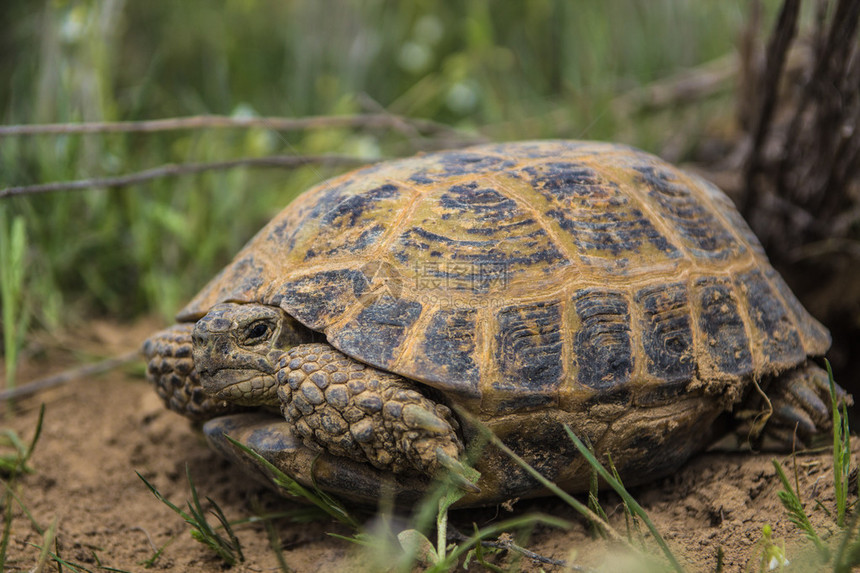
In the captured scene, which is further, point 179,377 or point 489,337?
point 179,377

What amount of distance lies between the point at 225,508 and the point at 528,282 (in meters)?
1.27

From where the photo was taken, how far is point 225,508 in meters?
2.27

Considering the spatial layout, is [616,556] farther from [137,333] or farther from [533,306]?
[137,333]

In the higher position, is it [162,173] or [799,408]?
[162,173]

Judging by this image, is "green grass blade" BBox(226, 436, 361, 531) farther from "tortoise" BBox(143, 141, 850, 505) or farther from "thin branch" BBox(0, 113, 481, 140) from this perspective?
"thin branch" BBox(0, 113, 481, 140)

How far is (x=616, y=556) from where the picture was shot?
1.64 m

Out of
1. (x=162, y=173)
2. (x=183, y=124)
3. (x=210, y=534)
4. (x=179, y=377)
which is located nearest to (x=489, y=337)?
(x=210, y=534)

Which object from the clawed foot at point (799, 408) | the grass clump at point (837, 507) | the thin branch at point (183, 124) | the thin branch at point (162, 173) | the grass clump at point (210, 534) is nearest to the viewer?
the grass clump at point (837, 507)

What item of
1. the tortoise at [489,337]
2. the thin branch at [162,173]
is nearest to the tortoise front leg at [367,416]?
the tortoise at [489,337]

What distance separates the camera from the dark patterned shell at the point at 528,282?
1.83 m

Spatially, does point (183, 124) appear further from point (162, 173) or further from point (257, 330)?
point (257, 330)

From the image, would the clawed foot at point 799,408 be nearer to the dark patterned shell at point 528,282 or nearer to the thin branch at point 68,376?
the dark patterned shell at point 528,282

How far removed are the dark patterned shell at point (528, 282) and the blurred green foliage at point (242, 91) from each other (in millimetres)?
1467

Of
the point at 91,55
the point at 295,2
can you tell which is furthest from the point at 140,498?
the point at 295,2
